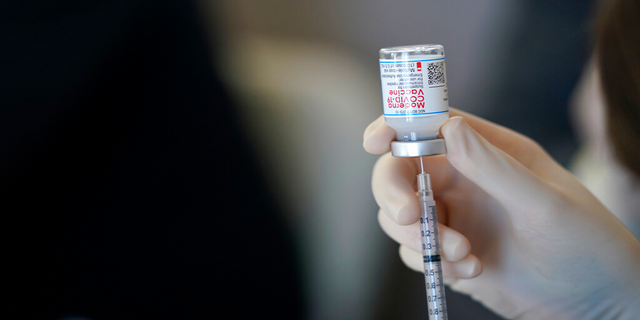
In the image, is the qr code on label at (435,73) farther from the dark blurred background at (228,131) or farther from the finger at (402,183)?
the dark blurred background at (228,131)

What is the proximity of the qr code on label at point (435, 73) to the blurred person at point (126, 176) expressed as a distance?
27.7 inches

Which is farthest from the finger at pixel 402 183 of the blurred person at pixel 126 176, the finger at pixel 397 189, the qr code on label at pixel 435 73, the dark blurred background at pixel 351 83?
the blurred person at pixel 126 176

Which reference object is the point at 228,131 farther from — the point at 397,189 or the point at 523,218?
the point at 523,218

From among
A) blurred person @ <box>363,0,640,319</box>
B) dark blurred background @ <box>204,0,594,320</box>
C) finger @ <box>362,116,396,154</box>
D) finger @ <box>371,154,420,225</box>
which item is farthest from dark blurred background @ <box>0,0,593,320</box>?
finger @ <box>362,116,396,154</box>

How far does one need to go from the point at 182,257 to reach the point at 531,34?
45.3 inches

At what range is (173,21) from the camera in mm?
1290

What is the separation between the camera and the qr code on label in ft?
2.61

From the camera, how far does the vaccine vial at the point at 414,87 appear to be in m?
0.79

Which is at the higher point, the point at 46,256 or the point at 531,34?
the point at 531,34

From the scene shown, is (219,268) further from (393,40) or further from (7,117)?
(393,40)

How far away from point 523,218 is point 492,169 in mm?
160

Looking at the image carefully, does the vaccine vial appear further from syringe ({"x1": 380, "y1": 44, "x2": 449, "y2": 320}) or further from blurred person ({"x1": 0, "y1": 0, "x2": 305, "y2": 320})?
blurred person ({"x1": 0, "y1": 0, "x2": 305, "y2": 320})

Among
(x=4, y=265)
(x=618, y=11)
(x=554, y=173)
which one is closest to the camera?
(x=554, y=173)

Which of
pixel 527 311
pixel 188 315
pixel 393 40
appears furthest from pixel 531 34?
pixel 188 315
